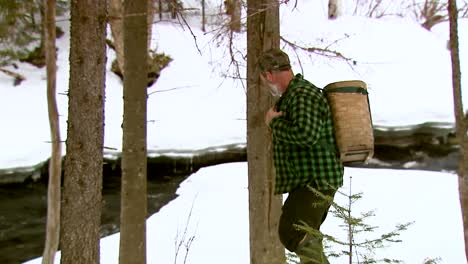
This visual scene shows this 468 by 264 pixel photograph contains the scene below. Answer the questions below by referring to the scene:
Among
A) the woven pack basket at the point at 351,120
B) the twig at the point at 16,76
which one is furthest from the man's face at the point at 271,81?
the twig at the point at 16,76

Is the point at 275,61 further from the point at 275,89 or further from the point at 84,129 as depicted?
the point at 84,129

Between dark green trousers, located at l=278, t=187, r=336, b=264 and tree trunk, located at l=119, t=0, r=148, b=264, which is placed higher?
tree trunk, located at l=119, t=0, r=148, b=264

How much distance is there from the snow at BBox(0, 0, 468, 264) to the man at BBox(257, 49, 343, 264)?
0.92 metres

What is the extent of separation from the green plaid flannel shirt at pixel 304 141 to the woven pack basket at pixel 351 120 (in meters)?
0.05

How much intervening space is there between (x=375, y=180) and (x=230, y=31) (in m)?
6.64

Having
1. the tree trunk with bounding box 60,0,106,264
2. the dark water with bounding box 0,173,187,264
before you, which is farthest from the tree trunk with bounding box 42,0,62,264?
the tree trunk with bounding box 60,0,106,264

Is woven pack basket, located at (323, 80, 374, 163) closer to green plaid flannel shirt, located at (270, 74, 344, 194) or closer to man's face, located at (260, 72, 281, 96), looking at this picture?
green plaid flannel shirt, located at (270, 74, 344, 194)

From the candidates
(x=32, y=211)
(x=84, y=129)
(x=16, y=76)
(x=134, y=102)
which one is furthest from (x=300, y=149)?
(x=16, y=76)

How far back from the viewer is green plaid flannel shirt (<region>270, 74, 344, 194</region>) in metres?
3.08

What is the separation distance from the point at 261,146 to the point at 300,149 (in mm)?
720

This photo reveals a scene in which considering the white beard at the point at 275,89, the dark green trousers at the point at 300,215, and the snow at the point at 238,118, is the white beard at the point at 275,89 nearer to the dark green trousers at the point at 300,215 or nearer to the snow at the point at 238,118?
the dark green trousers at the point at 300,215

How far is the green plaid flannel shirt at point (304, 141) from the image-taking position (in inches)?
121

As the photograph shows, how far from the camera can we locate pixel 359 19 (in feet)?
72.3

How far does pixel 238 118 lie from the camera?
280 inches
